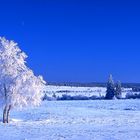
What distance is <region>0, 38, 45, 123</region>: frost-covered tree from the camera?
53656 millimetres

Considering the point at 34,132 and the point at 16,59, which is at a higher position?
the point at 16,59

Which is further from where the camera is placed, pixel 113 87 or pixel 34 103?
pixel 113 87

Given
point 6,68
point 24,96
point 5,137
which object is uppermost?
point 6,68

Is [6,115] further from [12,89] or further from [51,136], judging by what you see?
[51,136]

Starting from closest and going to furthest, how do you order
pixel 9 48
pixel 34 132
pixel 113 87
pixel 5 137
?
pixel 5 137 → pixel 34 132 → pixel 9 48 → pixel 113 87

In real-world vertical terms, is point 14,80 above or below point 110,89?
below

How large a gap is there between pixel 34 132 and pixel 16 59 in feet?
65.0

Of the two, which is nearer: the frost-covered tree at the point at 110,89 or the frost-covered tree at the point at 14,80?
the frost-covered tree at the point at 14,80

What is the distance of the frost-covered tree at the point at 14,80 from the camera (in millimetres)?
53656

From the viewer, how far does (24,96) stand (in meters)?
54.4

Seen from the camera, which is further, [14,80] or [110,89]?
[110,89]

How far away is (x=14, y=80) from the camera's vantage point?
53875 millimetres

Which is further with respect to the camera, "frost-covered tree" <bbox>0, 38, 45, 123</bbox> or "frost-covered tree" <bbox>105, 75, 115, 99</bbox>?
"frost-covered tree" <bbox>105, 75, 115, 99</bbox>

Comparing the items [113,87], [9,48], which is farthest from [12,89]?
[113,87]
